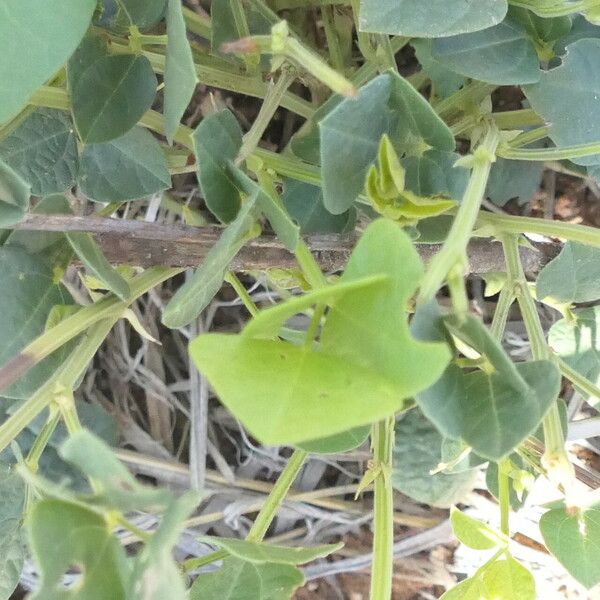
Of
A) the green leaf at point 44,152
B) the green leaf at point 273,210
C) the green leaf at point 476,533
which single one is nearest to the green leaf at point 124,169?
the green leaf at point 44,152

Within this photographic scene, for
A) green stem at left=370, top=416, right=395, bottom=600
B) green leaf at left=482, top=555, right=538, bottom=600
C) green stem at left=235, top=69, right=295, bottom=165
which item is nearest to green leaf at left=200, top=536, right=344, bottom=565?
green stem at left=370, top=416, right=395, bottom=600

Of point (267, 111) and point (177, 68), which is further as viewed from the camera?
point (267, 111)

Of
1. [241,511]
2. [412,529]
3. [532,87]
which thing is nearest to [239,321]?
[241,511]

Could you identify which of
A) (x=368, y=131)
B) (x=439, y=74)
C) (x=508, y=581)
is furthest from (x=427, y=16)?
(x=508, y=581)

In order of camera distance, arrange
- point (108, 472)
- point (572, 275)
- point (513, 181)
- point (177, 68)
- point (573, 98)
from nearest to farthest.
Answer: point (108, 472) → point (177, 68) → point (573, 98) → point (572, 275) → point (513, 181)

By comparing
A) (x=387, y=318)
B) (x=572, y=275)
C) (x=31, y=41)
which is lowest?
(x=572, y=275)

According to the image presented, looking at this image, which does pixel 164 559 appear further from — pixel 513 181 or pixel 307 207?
pixel 513 181
